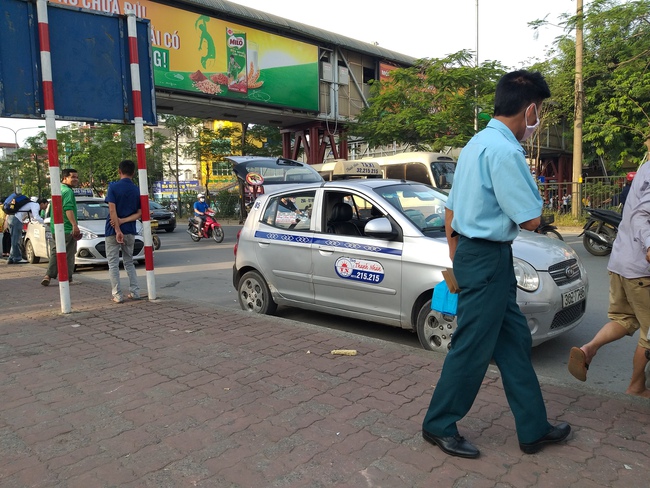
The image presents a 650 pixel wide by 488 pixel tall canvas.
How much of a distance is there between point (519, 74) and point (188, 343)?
142 inches

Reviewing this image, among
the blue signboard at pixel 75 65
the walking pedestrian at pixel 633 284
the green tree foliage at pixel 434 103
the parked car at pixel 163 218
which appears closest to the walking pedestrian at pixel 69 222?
the blue signboard at pixel 75 65

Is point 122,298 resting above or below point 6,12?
below

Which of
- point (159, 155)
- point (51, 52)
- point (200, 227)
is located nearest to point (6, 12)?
point (51, 52)

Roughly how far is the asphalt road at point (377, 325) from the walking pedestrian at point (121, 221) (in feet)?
2.16

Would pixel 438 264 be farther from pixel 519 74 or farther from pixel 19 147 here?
pixel 19 147

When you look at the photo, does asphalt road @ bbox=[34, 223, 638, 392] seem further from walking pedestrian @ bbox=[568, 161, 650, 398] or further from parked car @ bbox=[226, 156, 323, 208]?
parked car @ bbox=[226, 156, 323, 208]

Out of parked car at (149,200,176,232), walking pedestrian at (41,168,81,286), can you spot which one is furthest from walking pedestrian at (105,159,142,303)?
parked car at (149,200,176,232)

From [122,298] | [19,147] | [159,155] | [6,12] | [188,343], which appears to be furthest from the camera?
[19,147]

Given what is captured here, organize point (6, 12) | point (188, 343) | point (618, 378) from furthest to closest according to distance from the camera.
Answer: point (6, 12), point (188, 343), point (618, 378)

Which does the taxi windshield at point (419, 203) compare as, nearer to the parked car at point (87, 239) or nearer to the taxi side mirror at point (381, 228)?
the taxi side mirror at point (381, 228)

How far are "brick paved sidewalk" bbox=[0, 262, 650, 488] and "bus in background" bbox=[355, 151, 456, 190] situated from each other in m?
12.0

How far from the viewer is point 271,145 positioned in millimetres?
33250

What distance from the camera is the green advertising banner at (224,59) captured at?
20.6 metres

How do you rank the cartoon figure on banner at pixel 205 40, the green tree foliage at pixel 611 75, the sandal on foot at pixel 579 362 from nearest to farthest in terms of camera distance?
the sandal on foot at pixel 579 362
the green tree foliage at pixel 611 75
the cartoon figure on banner at pixel 205 40
